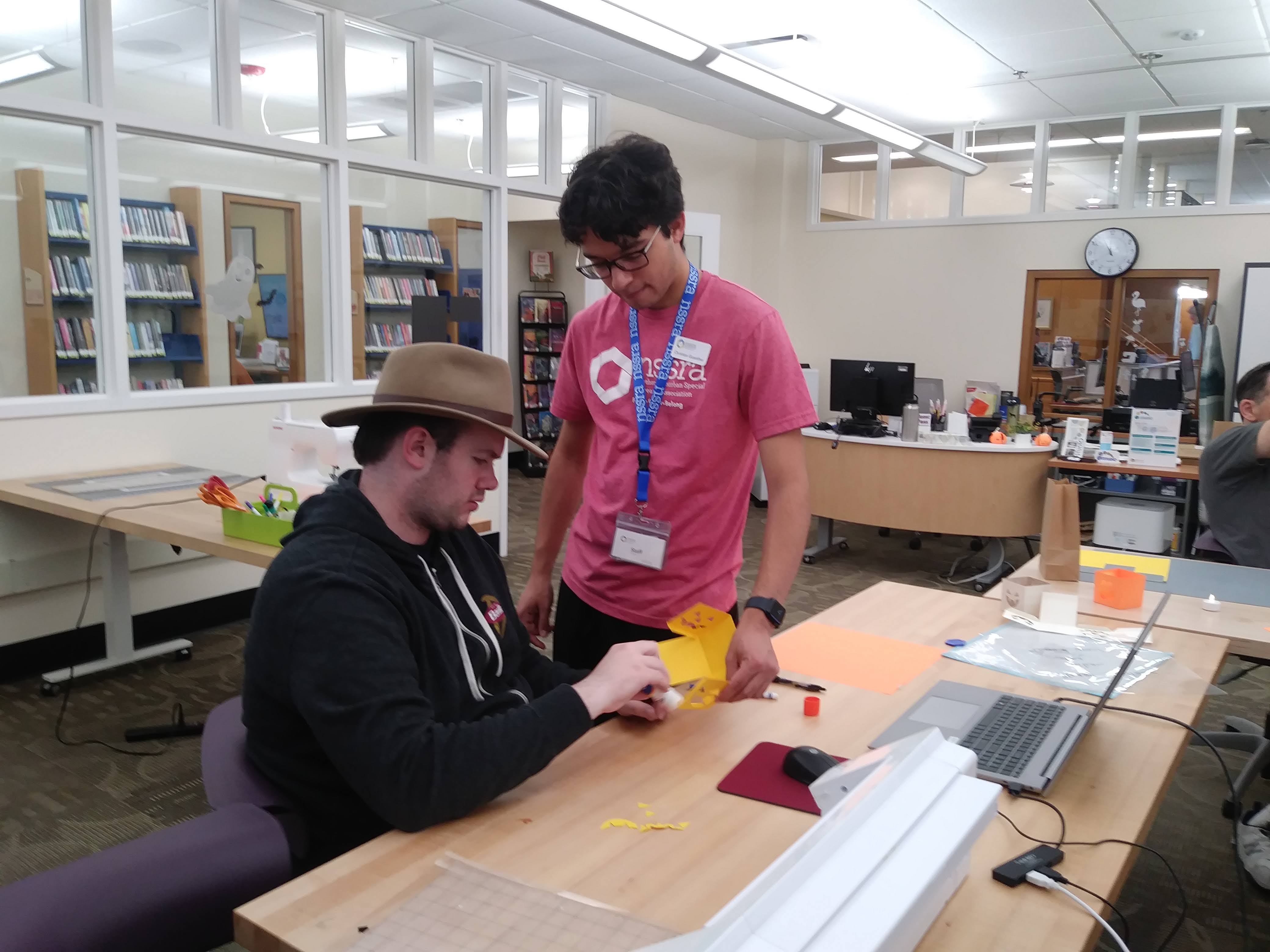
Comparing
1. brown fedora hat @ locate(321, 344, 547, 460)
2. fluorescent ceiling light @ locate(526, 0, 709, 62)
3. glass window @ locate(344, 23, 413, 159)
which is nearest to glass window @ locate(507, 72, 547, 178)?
glass window @ locate(344, 23, 413, 159)

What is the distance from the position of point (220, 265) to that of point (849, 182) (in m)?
6.16

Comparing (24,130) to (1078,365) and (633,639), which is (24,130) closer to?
(633,639)

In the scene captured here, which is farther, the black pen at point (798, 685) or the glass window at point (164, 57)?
the glass window at point (164, 57)

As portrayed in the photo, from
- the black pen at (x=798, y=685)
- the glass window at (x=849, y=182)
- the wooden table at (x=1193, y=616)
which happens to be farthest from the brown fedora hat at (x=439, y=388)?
the glass window at (x=849, y=182)

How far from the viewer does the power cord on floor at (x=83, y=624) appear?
10.8ft

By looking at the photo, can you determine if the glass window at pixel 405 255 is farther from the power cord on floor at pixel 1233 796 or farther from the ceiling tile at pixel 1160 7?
the power cord on floor at pixel 1233 796

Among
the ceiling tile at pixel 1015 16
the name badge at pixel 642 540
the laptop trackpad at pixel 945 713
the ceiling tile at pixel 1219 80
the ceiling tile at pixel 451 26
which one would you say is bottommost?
the laptop trackpad at pixel 945 713

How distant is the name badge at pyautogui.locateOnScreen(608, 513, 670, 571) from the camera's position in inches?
71.9

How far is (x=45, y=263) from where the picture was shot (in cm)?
409

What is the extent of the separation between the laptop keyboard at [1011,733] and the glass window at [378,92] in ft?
15.6

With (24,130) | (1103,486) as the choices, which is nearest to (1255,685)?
(1103,486)

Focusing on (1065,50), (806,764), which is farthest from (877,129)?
(806,764)

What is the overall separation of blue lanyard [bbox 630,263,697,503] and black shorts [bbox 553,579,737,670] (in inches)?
10.7

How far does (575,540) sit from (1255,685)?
3756 millimetres
